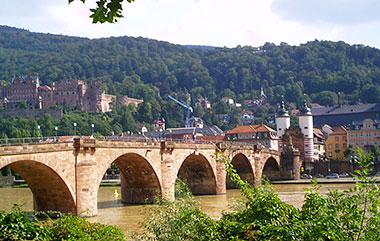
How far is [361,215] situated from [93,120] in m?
145

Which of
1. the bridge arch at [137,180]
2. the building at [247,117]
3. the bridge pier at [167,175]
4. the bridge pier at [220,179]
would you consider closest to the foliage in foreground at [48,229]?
the bridge arch at [137,180]

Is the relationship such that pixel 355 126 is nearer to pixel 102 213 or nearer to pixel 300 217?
pixel 102 213

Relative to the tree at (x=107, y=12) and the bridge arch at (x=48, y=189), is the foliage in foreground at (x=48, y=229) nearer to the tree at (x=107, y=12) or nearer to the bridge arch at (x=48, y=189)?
the tree at (x=107, y=12)

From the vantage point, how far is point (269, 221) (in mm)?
12555

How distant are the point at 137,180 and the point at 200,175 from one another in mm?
11879

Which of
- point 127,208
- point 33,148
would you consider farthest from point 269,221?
point 127,208

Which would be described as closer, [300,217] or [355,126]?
[300,217]

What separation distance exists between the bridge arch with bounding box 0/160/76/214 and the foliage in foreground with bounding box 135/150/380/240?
22349mm

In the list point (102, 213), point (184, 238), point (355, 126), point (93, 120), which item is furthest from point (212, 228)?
point (93, 120)

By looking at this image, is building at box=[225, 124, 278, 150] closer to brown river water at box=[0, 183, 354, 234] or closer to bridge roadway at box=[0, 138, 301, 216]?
bridge roadway at box=[0, 138, 301, 216]

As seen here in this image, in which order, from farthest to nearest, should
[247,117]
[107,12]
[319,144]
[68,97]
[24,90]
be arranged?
[24,90]
[68,97]
[247,117]
[319,144]
[107,12]

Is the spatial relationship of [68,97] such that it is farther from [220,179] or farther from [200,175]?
[220,179]

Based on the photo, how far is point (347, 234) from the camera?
39.6ft

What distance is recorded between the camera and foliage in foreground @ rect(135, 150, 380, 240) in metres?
11.6
